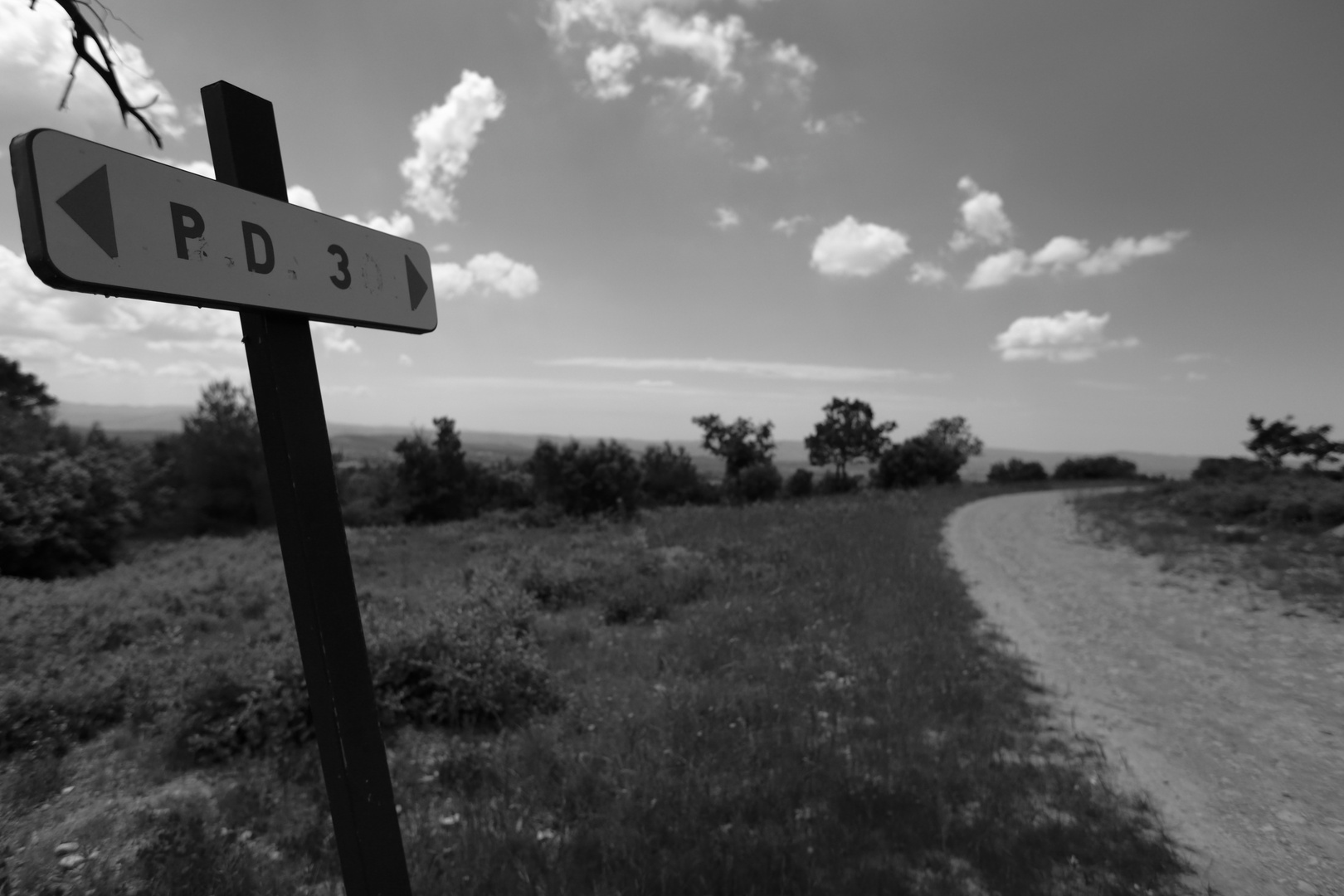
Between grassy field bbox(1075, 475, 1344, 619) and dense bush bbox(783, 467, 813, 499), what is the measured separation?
24863 millimetres

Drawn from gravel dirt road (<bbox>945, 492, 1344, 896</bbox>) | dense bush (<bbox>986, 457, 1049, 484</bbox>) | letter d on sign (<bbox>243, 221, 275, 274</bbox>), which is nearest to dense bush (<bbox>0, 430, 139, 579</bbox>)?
letter d on sign (<bbox>243, 221, 275, 274</bbox>)

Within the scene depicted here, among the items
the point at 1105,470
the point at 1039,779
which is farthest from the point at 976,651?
the point at 1105,470

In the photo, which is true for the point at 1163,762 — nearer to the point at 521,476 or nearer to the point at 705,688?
the point at 705,688

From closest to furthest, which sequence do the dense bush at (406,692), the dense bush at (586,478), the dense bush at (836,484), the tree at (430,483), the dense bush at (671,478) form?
the dense bush at (406,692) < the dense bush at (586,478) < the tree at (430,483) < the dense bush at (671,478) < the dense bush at (836,484)

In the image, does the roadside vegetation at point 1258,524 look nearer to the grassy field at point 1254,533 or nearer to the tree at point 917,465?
the grassy field at point 1254,533

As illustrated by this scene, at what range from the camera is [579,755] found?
16.2 ft

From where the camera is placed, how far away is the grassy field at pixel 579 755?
138 inches

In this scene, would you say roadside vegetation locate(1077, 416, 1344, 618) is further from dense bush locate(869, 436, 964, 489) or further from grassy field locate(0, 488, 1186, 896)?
dense bush locate(869, 436, 964, 489)

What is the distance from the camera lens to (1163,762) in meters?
5.16

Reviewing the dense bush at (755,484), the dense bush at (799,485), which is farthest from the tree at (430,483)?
the dense bush at (799,485)

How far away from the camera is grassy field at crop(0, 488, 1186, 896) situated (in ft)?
11.5

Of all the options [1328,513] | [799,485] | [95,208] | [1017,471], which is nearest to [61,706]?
[95,208]

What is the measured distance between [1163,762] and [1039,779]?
135 cm

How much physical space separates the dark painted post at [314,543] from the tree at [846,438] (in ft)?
181
